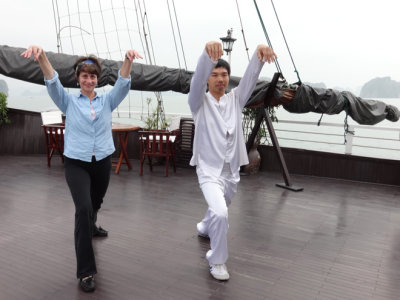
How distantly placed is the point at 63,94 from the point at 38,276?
118 centimetres

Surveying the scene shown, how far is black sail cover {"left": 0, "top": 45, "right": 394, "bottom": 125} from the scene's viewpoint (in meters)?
4.04

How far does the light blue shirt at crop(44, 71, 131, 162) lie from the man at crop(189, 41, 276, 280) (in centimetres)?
57

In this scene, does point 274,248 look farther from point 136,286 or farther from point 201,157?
point 136,286

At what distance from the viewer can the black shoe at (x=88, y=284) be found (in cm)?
253

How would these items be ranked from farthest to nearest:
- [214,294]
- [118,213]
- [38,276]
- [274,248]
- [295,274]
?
[118,213] → [274,248] → [295,274] → [38,276] → [214,294]

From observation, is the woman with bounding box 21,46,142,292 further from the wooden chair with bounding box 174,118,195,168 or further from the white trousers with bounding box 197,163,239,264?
the wooden chair with bounding box 174,118,195,168

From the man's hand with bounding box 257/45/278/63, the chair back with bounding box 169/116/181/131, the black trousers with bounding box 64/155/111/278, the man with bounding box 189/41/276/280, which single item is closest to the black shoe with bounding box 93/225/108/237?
the black trousers with bounding box 64/155/111/278

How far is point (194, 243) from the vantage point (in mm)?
3494

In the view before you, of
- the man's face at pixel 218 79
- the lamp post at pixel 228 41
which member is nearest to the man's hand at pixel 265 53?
the man's face at pixel 218 79

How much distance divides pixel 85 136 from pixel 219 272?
1.23m

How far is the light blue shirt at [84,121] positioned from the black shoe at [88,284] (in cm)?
72

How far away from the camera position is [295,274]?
293 cm

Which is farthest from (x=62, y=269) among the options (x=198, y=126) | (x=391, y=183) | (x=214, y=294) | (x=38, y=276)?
(x=391, y=183)

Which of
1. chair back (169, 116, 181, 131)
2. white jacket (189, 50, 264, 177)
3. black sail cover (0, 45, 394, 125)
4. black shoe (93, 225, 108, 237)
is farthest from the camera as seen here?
chair back (169, 116, 181, 131)
